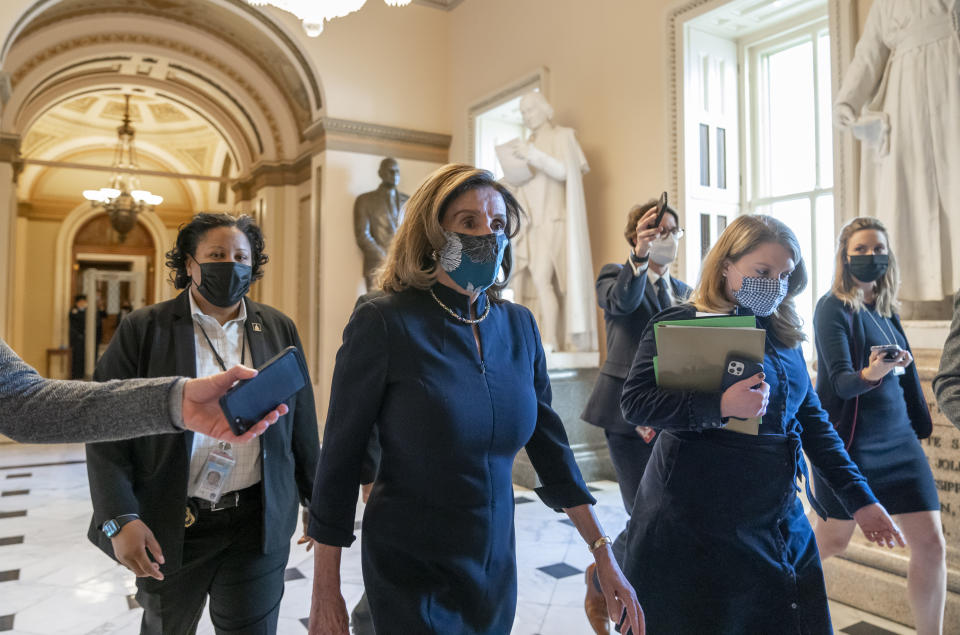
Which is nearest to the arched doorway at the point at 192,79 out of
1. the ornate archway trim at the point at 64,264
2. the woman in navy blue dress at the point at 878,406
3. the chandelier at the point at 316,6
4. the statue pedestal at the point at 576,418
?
the ornate archway trim at the point at 64,264

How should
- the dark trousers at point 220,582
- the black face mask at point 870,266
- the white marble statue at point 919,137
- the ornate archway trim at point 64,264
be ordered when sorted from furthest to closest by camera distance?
the ornate archway trim at point 64,264 < the white marble statue at point 919,137 < the black face mask at point 870,266 < the dark trousers at point 220,582

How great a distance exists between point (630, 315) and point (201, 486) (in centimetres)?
194

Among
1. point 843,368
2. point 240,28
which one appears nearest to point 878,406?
point 843,368

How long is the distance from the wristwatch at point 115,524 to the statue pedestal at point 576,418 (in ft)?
15.3

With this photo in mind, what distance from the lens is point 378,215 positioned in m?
9.06

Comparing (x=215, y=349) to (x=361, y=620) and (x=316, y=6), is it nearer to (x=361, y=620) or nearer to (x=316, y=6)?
(x=361, y=620)

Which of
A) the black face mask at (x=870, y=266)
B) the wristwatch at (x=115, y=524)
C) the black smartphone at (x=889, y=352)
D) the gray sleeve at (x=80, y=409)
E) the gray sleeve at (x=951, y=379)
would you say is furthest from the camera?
the black face mask at (x=870, y=266)

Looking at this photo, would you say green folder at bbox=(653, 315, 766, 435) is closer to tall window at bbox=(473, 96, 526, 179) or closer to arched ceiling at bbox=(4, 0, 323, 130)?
tall window at bbox=(473, 96, 526, 179)

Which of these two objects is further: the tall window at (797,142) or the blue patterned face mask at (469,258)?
the tall window at (797,142)

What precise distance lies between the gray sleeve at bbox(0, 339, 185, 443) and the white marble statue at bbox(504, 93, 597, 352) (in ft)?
19.0

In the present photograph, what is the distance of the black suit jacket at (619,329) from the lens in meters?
3.14

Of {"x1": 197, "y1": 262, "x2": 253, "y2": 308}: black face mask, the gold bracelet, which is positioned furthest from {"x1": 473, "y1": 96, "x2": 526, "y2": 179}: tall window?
the gold bracelet

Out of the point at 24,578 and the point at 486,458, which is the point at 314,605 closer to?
the point at 486,458

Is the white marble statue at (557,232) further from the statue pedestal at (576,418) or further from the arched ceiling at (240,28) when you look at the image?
the arched ceiling at (240,28)
